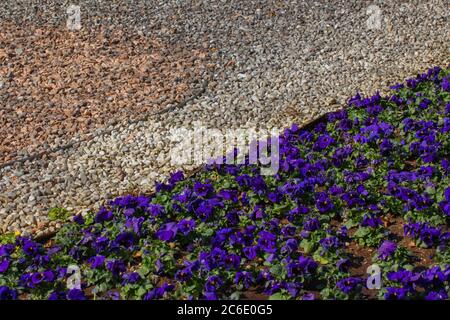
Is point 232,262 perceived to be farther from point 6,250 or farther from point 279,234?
point 6,250

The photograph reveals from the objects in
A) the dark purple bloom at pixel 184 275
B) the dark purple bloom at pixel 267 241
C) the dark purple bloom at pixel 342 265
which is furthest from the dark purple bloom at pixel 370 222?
the dark purple bloom at pixel 184 275

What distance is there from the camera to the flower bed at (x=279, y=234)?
5.31 metres

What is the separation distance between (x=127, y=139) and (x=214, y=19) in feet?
10.2

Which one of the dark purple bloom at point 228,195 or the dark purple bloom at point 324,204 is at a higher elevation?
the dark purple bloom at point 228,195

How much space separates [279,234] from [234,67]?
Answer: 3209mm

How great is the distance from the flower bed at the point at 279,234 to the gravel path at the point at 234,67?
515mm

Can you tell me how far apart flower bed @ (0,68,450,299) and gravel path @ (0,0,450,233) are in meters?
0.52

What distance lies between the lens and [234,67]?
875cm

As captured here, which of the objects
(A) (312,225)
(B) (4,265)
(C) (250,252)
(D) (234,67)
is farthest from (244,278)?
(D) (234,67)

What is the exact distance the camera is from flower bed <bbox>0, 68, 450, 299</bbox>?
5.31 metres

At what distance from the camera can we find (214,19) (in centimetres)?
998

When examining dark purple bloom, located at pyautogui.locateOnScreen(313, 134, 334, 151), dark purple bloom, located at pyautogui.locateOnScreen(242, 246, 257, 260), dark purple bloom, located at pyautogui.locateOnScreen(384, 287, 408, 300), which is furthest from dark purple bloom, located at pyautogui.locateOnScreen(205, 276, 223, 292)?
dark purple bloom, located at pyautogui.locateOnScreen(313, 134, 334, 151)

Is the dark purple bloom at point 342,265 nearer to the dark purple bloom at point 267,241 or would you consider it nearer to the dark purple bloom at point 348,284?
the dark purple bloom at point 348,284
